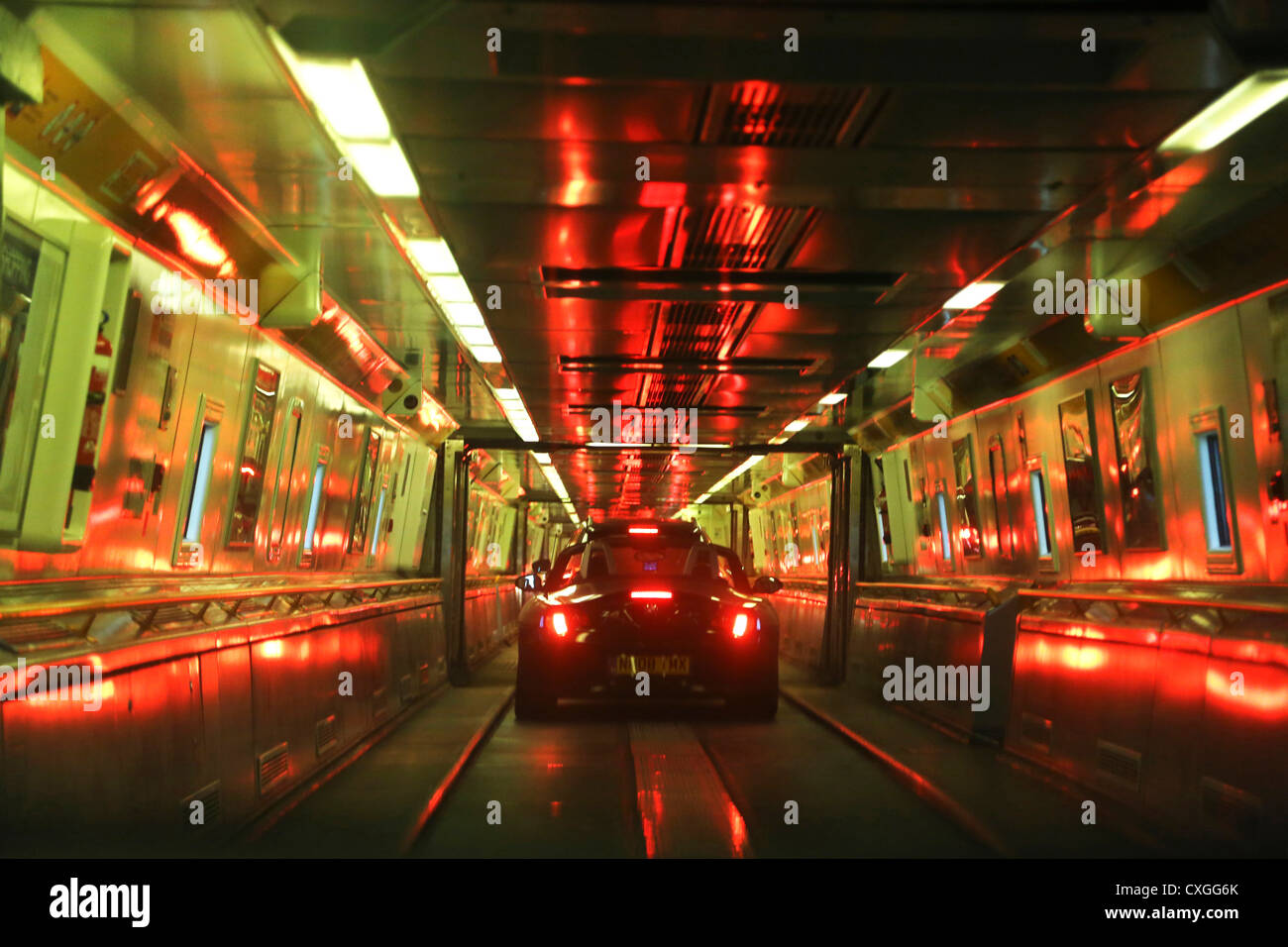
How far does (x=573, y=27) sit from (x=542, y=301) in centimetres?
518

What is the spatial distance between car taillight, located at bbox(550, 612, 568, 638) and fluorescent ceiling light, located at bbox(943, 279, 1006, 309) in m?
4.47

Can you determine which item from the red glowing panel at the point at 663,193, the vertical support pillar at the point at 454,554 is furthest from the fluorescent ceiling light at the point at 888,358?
the vertical support pillar at the point at 454,554

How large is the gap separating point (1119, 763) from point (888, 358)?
6.22 metres

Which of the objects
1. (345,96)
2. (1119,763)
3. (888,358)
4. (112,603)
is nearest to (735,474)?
(888,358)

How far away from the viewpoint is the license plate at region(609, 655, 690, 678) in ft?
37.5

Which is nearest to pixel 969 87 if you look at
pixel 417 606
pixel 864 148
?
pixel 864 148

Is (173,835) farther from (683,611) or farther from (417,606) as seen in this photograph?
(417,606)

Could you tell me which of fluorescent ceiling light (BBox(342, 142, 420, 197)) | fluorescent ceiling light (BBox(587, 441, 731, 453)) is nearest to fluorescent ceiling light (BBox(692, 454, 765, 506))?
fluorescent ceiling light (BBox(587, 441, 731, 453))

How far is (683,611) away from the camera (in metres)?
11.5

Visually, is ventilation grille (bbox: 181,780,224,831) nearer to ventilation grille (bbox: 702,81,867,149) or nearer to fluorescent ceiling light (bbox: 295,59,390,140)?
fluorescent ceiling light (bbox: 295,59,390,140)

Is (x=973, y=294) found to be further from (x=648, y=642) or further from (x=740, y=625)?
(x=648, y=642)

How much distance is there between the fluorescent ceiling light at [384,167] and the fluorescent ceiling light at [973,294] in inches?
184

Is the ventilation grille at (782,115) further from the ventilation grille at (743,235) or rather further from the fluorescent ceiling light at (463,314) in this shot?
the fluorescent ceiling light at (463,314)

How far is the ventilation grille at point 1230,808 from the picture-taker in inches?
239
